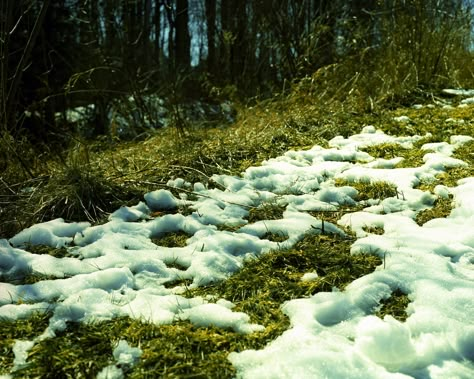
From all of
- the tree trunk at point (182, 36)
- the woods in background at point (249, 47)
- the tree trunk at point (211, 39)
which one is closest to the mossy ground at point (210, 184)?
the woods in background at point (249, 47)

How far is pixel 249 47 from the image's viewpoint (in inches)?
329

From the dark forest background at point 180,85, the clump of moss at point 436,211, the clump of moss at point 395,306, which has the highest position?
the dark forest background at point 180,85

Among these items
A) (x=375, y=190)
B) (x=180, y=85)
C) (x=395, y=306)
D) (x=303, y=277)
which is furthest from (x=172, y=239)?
(x=180, y=85)

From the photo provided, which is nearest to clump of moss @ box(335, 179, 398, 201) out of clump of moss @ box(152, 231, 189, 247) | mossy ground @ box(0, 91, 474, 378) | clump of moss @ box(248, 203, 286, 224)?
mossy ground @ box(0, 91, 474, 378)

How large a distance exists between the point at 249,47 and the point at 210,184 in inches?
216

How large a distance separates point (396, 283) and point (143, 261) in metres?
1.08

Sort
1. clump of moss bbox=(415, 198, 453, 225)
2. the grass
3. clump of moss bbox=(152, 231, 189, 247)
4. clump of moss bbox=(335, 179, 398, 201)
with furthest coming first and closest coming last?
clump of moss bbox=(335, 179, 398, 201) < clump of moss bbox=(415, 198, 453, 225) < clump of moss bbox=(152, 231, 189, 247) < the grass

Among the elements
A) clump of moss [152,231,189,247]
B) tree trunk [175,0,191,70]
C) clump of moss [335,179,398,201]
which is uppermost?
tree trunk [175,0,191,70]

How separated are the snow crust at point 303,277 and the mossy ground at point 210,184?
0.05 m

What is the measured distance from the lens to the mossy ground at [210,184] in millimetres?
1531

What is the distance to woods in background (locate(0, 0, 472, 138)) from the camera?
232 inches

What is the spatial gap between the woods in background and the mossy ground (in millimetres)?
767

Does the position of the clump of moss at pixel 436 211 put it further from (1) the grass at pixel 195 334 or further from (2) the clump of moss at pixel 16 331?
(2) the clump of moss at pixel 16 331

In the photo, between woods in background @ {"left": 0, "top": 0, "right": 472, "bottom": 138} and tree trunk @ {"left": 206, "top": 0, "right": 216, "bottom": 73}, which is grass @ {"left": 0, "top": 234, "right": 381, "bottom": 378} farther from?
tree trunk @ {"left": 206, "top": 0, "right": 216, "bottom": 73}
